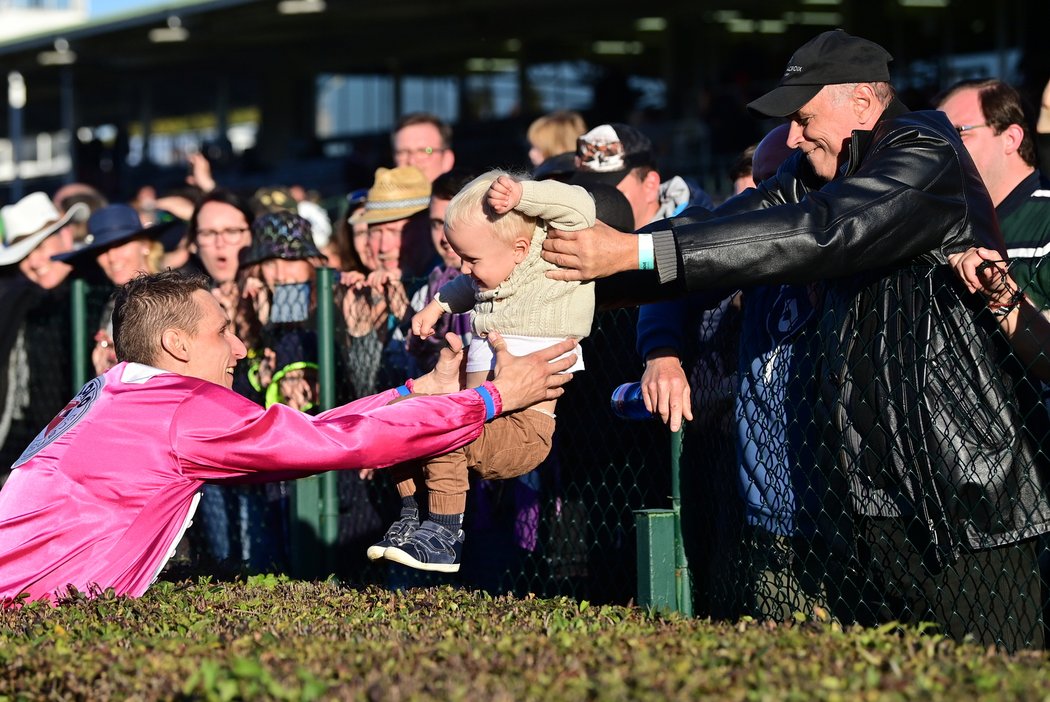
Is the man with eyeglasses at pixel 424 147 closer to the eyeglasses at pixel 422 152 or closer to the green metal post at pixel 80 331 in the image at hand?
the eyeglasses at pixel 422 152

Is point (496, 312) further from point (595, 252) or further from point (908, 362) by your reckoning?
point (908, 362)

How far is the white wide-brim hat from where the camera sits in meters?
9.06

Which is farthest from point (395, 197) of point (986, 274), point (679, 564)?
point (986, 274)

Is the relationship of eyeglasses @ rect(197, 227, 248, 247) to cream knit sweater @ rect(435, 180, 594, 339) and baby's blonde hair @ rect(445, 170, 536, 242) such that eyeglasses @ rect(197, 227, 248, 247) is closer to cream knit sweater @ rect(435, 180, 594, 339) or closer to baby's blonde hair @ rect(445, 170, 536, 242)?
cream knit sweater @ rect(435, 180, 594, 339)

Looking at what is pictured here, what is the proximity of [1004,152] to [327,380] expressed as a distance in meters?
3.08

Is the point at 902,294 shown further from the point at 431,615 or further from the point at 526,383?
the point at 431,615

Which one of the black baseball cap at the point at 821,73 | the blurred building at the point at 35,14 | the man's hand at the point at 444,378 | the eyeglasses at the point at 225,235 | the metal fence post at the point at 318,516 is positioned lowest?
the metal fence post at the point at 318,516

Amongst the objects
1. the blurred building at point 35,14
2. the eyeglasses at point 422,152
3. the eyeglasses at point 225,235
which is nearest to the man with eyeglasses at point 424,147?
the eyeglasses at point 422,152

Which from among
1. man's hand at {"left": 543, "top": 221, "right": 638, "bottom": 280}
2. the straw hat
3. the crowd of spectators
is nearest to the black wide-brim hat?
the straw hat

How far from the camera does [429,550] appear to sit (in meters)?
4.24

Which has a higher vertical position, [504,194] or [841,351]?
[504,194]

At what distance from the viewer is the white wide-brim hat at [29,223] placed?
9062 mm

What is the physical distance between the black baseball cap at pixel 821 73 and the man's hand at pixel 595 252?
23.9 inches

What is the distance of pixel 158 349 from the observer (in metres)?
4.64
